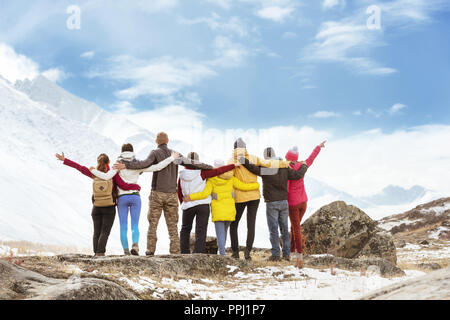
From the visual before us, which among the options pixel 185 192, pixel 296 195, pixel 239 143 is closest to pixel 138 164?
pixel 185 192

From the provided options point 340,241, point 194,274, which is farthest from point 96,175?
point 340,241

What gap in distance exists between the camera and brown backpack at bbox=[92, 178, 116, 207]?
11.1m

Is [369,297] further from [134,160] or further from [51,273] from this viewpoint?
[134,160]

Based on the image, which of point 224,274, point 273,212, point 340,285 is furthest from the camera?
point 273,212

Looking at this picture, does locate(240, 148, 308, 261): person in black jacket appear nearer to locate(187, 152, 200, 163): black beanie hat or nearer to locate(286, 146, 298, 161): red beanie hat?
locate(286, 146, 298, 161): red beanie hat

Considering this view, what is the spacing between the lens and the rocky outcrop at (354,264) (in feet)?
40.8

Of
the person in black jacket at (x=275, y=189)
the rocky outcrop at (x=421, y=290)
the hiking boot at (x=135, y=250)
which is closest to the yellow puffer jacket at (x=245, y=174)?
the person in black jacket at (x=275, y=189)

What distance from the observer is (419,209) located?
68000mm

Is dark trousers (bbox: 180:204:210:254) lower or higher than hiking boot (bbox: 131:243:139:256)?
higher

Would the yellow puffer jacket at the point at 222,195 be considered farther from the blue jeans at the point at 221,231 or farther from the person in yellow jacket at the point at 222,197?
the blue jeans at the point at 221,231

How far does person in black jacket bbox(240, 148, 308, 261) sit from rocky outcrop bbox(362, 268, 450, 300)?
604 cm

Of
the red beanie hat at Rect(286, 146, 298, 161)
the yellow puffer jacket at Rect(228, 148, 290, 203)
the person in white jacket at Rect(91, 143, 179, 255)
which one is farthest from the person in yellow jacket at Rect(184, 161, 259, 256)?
the red beanie hat at Rect(286, 146, 298, 161)

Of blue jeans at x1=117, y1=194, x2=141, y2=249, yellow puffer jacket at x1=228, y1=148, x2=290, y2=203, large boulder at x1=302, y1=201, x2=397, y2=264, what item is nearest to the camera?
blue jeans at x1=117, y1=194, x2=141, y2=249
